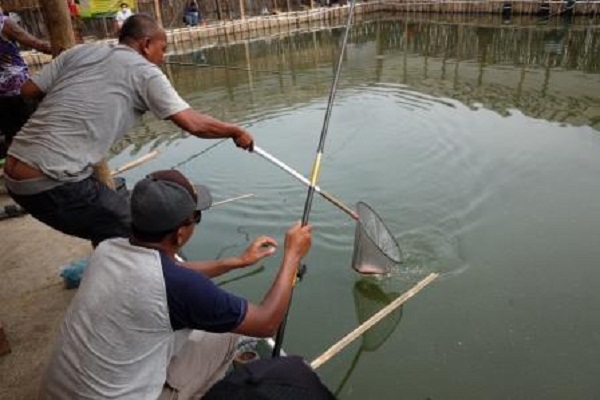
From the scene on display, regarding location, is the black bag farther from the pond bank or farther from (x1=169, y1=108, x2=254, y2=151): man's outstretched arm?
the pond bank

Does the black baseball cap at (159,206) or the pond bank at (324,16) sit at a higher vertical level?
the black baseball cap at (159,206)

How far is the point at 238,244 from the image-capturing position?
551cm

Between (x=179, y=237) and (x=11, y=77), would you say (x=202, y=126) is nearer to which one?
(x=179, y=237)

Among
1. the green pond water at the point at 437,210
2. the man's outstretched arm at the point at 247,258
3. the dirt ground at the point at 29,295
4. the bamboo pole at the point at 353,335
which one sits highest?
the man's outstretched arm at the point at 247,258

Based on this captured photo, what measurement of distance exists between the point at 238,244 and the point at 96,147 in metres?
2.79

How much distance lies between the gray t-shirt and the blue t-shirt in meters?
Result: 1.30

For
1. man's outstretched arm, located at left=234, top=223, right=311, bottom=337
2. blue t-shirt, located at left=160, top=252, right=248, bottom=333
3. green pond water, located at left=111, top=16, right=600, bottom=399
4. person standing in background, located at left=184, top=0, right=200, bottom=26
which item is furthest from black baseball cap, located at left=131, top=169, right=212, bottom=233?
person standing in background, located at left=184, top=0, right=200, bottom=26

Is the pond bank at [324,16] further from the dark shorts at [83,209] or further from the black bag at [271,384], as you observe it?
the black bag at [271,384]

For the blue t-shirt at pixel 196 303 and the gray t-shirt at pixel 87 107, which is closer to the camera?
the blue t-shirt at pixel 196 303

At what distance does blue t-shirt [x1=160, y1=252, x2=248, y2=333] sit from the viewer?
1763mm

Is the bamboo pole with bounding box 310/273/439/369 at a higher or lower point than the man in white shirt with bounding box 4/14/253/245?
lower

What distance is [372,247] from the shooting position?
14.1ft

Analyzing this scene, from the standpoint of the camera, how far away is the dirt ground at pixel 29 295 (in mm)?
2875

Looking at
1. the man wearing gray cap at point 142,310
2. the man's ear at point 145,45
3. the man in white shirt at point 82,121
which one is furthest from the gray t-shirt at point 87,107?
the man wearing gray cap at point 142,310
